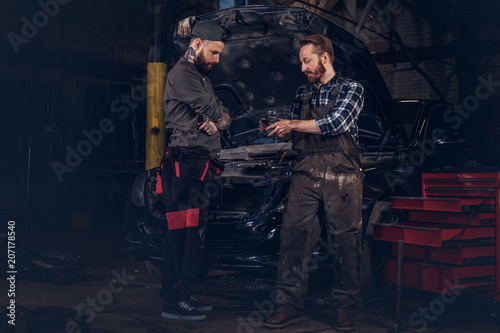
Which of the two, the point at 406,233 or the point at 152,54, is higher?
the point at 152,54

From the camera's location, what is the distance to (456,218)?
12.6 feet

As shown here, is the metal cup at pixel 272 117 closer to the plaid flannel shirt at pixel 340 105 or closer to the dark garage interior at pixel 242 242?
the plaid flannel shirt at pixel 340 105

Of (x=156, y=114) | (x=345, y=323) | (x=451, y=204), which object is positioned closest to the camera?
(x=345, y=323)

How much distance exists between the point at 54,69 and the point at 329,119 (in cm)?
1113

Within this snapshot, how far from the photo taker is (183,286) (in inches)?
153

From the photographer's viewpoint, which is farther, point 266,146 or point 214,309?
point 266,146

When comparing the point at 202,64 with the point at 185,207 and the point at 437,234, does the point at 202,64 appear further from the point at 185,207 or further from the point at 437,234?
the point at 437,234

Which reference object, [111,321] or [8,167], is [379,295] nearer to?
[111,321]

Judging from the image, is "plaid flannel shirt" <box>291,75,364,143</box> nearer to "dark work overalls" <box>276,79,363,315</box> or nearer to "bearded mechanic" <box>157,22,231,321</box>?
"dark work overalls" <box>276,79,363,315</box>

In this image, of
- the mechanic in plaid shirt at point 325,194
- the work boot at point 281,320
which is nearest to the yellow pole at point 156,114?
the mechanic in plaid shirt at point 325,194

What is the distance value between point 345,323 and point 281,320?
42cm

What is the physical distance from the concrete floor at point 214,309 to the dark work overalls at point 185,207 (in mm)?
368

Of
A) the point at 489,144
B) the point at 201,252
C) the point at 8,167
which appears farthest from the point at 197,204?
the point at 8,167

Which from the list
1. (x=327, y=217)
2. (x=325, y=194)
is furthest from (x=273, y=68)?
(x=327, y=217)
